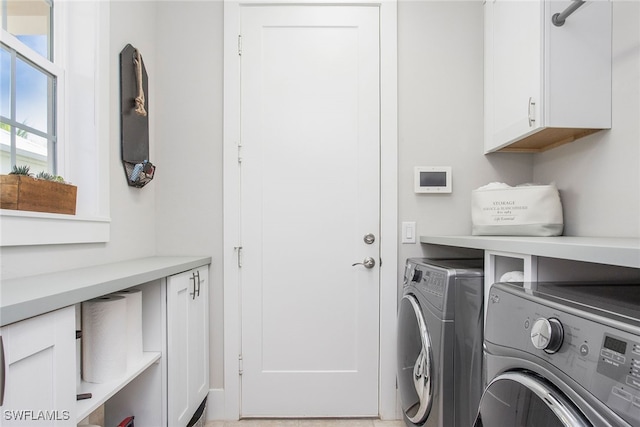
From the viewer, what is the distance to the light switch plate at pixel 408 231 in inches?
82.0

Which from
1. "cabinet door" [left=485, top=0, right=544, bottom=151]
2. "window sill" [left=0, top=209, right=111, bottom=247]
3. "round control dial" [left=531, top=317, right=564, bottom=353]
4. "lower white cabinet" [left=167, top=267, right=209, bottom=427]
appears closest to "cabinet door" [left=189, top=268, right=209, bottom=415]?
"lower white cabinet" [left=167, top=267, right=209, bottom=427]

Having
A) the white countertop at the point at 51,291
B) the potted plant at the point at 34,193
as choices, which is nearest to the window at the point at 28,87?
the potted plant at the point at 34,193

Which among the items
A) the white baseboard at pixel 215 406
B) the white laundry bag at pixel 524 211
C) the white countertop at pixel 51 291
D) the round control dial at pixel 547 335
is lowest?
the white baseboard at pixel 215 406

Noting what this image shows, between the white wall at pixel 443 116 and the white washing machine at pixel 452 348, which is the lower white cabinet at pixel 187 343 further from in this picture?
the white wall at pixel 443 116

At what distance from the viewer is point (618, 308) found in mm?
718

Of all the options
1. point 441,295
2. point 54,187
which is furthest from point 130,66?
point 441,295

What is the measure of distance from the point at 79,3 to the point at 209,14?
0.68 metres

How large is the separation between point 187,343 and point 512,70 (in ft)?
6.47

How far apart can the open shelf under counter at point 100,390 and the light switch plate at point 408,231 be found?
1380 mm

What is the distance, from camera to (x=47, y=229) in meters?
1.23

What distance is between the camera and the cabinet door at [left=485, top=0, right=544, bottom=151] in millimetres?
1569

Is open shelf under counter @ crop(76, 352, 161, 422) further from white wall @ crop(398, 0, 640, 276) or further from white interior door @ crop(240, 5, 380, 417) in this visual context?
white wall @ crop(398, 0, 640, 276)

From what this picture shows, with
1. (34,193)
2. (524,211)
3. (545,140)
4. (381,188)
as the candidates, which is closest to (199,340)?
(34,193)

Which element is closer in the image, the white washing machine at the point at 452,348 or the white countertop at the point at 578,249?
the white countertop at the point at 578,249
